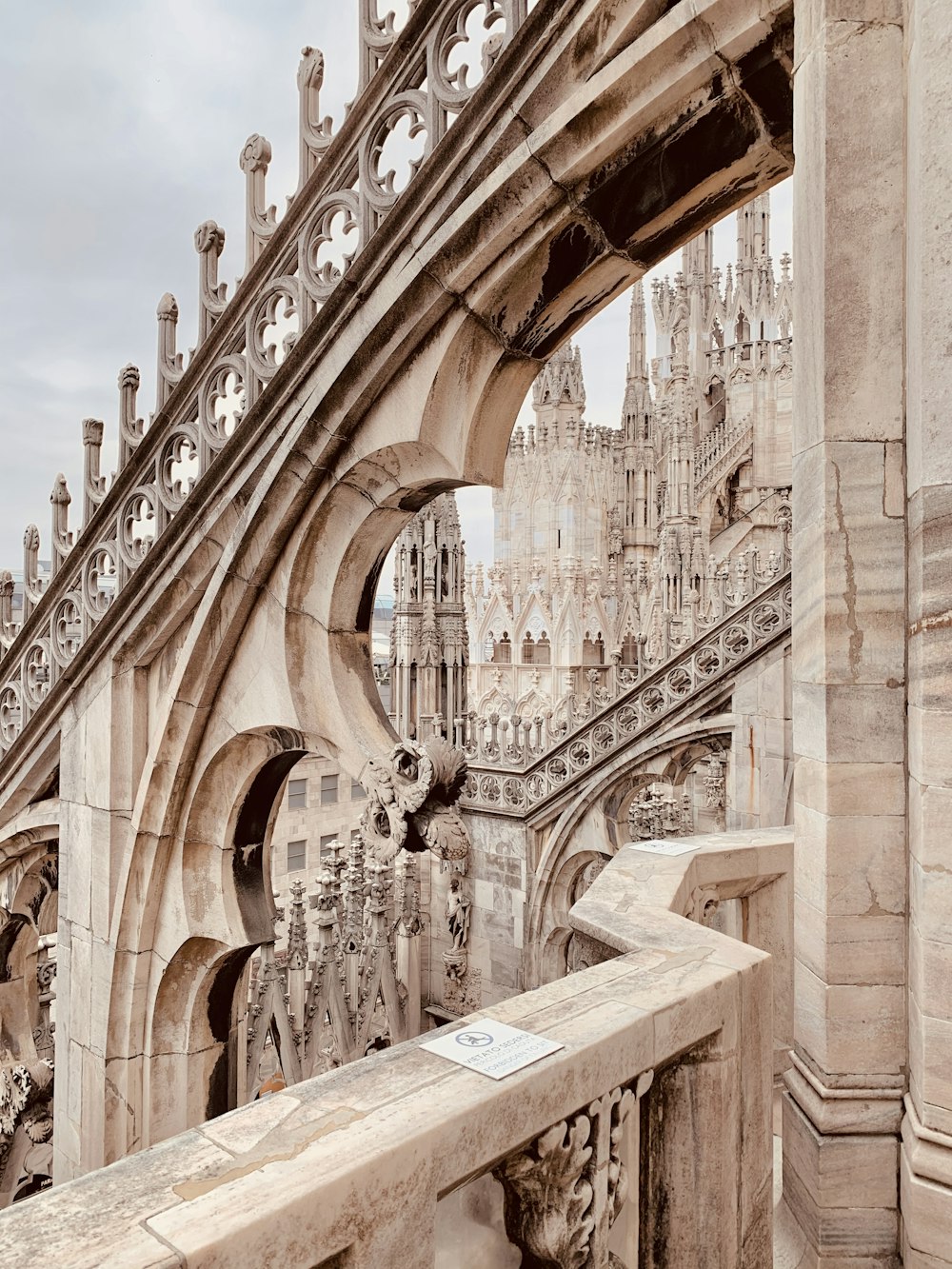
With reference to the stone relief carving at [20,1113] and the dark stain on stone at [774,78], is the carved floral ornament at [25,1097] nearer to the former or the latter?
the stone relief carving at [20,1113]

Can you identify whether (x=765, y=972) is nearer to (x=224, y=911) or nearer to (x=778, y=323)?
(x=224, y=911)

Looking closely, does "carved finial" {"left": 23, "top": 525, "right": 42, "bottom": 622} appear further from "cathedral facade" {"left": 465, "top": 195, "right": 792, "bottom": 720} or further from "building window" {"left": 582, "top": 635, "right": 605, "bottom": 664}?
"building window" {"left": 582, "top": 635, "right": 605, "bottom": 664}

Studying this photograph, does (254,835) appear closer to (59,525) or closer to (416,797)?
(416,797)

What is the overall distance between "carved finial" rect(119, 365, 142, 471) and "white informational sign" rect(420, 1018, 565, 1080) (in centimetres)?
354

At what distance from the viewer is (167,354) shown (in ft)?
13.6

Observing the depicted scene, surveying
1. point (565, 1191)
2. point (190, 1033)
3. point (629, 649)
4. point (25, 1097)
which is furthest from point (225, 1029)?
point (629, 649)

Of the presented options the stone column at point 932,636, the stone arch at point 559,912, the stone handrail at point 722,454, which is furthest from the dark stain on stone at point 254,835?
the stone handrail at point 722,454

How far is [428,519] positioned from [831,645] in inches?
504

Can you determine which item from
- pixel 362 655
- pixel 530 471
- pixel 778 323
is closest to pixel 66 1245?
pixel 362 655

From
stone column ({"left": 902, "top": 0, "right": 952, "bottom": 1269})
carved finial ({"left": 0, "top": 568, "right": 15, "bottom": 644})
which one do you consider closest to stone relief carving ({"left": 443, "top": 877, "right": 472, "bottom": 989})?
carved finial ({"left": 0, "top": 568, "right": 15, "bottom": 644})

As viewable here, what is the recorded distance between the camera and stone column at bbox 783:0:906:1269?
199 centimetres

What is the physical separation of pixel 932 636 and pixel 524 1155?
1.30 meters

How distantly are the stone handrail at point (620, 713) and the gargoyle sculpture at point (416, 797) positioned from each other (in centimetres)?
589

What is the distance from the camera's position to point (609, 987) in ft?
5.91
